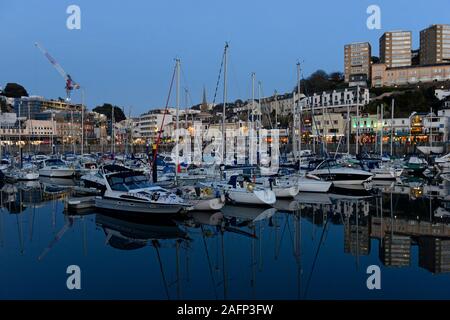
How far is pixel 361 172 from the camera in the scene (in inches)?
1312

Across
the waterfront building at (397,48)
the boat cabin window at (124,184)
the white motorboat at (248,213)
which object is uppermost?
the waterfront building at (397,48)

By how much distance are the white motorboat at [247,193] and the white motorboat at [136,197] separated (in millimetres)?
4383

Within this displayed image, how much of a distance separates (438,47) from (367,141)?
75320 mm

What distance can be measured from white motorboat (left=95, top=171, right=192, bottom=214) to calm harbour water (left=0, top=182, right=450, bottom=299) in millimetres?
599

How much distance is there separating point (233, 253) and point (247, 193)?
353 inches

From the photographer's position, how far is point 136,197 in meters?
20.1

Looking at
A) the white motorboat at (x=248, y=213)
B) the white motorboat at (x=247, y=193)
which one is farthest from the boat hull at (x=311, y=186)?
the white motorboat at (x=248, y=213)

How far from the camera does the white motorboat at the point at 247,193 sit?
2311 centimetres

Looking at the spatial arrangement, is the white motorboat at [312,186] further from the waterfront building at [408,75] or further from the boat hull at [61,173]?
the waterfront building at [408,75]

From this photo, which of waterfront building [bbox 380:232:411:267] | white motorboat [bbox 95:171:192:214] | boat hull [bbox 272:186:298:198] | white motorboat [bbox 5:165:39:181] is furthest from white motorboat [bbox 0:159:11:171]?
waterfront building [bbox 380:232:411:267]

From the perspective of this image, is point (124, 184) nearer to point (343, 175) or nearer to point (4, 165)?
point (343, 175)

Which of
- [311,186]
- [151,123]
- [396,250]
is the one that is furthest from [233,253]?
[151,123]

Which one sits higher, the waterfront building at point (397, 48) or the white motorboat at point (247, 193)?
the waterfront building at point (397, 48)
